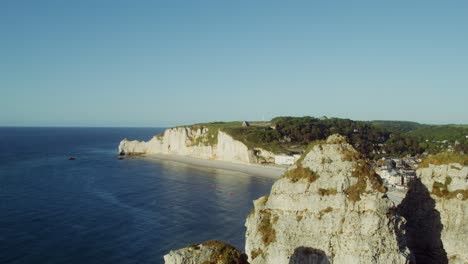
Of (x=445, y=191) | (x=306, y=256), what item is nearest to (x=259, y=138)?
(x=445, y=191)

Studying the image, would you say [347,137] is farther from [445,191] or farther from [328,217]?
[328,217]

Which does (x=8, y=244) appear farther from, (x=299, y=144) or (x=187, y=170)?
(x=299, y=144)

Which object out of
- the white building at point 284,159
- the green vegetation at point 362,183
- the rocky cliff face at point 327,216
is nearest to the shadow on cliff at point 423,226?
the rocky cliff face at point 327,216

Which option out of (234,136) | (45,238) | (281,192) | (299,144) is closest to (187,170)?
(234,136)

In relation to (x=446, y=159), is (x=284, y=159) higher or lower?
lower

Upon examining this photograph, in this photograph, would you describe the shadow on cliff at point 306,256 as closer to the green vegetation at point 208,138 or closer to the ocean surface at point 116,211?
the ocean surface at point 116,211

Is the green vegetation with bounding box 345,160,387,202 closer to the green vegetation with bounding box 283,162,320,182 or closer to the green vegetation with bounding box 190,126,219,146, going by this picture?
the green vegetation with bounding box 283,162,320,182

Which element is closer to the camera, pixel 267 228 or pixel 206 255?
pixel 206 255
